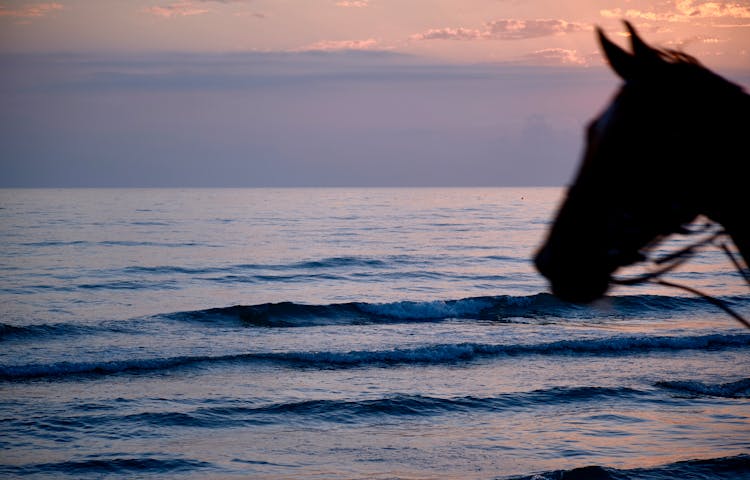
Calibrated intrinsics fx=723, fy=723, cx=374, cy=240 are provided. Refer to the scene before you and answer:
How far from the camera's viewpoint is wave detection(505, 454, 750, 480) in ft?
26.6

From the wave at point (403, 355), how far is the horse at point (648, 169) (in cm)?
1396

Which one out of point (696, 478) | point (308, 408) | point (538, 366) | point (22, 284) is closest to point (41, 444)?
point (308, 408)

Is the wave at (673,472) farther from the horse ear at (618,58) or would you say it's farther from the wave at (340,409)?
the horse ear at (618,58)

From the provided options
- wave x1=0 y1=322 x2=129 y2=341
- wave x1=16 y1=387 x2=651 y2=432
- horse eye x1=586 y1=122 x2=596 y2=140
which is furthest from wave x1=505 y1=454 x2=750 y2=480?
wave x1=0 y1=322 x2=129 y2=341

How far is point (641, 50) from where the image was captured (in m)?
1.45

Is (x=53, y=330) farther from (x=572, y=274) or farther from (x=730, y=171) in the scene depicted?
(x=730, y=171)

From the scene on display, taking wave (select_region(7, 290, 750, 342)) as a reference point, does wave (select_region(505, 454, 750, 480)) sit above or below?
below

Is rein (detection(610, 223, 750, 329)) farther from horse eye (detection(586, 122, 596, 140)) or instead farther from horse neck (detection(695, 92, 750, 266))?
horse eye (detection(586, 122, 596, 140))

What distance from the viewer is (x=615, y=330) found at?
65.4 feet

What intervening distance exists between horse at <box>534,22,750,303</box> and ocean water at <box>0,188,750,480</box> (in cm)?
22

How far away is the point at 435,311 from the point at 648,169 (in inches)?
864

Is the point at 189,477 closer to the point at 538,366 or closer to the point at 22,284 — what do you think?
the point at 538,366

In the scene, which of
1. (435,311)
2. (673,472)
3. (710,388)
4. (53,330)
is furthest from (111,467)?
(435,311)

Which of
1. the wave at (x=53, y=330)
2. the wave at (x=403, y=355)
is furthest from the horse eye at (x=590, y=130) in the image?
the wave at (x=53, y=330)
